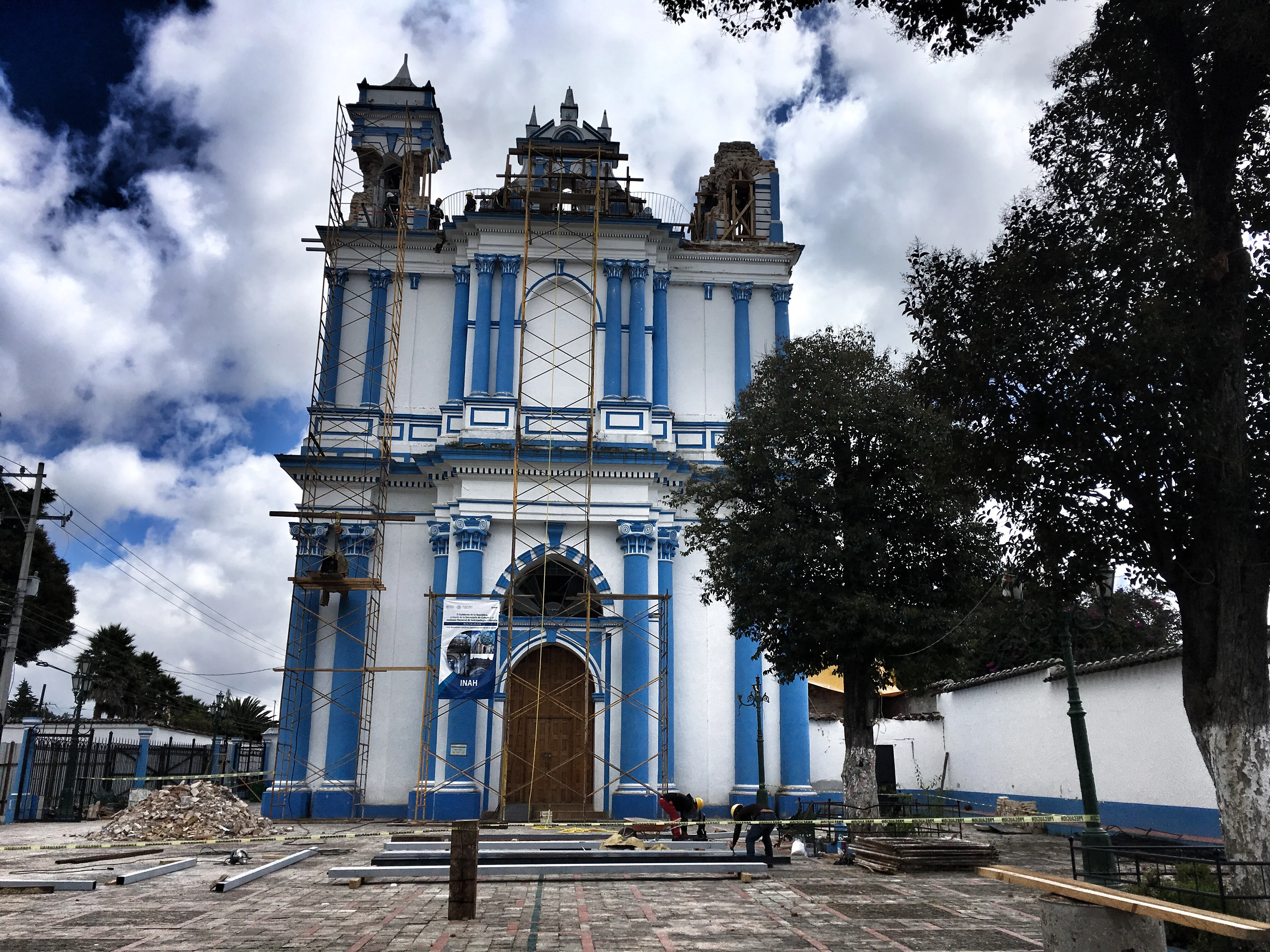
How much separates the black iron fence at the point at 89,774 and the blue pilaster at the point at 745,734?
1112 cm

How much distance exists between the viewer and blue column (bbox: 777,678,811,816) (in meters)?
22.5

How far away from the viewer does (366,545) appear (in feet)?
77.7

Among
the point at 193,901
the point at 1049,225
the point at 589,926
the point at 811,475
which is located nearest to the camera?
the point at 589,926

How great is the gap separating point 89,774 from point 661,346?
18.2 metres

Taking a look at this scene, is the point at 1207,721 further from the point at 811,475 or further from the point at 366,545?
the point at 366,545

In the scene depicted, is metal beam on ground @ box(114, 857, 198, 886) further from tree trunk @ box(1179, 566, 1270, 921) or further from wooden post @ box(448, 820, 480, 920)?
tree trunk @ box(1179, 566, 1270, 921)

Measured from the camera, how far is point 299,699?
73.8 feet

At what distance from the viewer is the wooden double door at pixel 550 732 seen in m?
21.7

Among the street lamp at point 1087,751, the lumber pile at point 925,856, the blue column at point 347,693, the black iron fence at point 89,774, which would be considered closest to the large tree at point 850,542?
the lumber pile at point 925,856

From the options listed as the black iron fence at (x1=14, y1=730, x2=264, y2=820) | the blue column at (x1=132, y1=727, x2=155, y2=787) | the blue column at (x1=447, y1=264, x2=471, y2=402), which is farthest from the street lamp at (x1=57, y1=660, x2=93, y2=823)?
the blue column at (x1=447, y1=264, x2=471, y2=402)

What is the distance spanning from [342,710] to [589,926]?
564 inches

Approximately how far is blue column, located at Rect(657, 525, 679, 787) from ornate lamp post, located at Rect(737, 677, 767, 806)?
5.34ft

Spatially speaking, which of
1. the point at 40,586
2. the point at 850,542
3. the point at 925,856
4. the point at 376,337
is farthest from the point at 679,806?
the point at 40,586

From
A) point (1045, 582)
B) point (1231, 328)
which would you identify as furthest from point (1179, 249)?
point (1045, 582)
